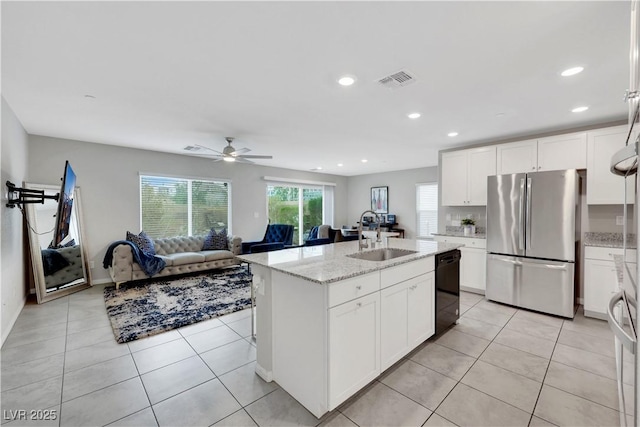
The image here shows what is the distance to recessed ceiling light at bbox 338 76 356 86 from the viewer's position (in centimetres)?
233

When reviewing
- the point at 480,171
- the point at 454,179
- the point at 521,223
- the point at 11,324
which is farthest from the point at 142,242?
the point at 521,223

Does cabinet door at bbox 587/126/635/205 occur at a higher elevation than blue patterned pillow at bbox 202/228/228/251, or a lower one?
higher

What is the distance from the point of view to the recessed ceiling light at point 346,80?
2.33 m

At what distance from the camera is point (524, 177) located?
3.59 meters

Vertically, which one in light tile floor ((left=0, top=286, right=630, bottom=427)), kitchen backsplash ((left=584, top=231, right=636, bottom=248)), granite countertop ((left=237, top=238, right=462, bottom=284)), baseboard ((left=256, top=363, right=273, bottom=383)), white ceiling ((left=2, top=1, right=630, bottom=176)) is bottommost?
light tile floor ((left=0, top=286, right=630, bottom=427))

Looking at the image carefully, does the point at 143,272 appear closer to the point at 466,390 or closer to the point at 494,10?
the point at 466,390

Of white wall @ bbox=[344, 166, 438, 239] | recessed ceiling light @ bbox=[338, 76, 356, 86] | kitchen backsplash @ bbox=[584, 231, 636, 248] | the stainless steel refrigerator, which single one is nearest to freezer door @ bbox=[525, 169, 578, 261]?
the stainless steel refrigerator

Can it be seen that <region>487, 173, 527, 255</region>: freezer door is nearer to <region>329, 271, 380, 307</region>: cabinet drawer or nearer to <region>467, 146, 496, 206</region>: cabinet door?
<region>467, 146, 496, 206</region>: cabinet door

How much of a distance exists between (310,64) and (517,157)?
3429mm

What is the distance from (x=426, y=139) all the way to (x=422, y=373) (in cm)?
338

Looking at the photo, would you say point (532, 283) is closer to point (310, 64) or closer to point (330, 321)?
point (330, 321)

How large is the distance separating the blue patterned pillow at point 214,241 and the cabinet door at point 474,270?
14.8 feet

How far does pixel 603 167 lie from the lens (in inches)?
131

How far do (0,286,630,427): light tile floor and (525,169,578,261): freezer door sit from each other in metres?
0.90
